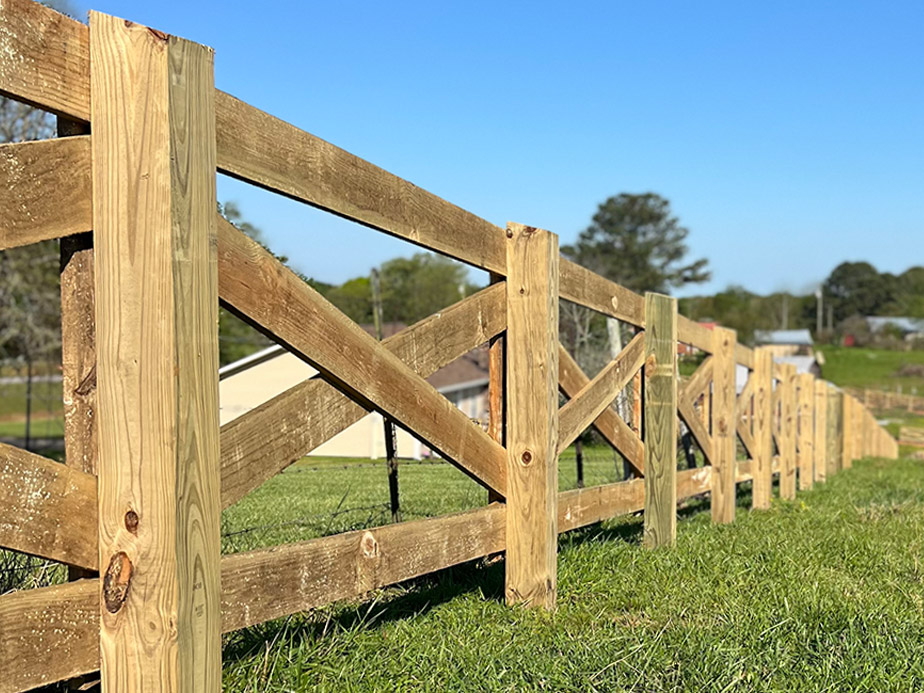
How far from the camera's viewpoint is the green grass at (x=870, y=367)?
73.7 metres

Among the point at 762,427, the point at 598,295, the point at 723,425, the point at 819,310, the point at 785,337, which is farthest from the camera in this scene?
the point at 819,310

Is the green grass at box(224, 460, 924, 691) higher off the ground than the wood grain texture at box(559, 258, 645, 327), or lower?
lower

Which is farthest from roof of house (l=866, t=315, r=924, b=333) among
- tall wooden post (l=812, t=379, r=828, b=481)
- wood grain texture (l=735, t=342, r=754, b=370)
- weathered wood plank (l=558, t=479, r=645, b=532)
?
weathered wood plank (l=558, t=479, r=645, b=532)

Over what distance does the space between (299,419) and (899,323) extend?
125700 mm

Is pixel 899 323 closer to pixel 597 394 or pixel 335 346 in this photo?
pixel 597 394

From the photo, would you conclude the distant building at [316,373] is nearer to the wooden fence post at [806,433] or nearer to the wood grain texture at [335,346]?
the wood grain texture at [335,346]

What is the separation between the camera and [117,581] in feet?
7.06

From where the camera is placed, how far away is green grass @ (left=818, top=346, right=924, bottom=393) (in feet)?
242

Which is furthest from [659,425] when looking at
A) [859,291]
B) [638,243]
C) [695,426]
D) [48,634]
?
[859,291]

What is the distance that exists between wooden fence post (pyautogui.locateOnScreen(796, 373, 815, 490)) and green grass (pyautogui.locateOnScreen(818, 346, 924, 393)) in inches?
2466

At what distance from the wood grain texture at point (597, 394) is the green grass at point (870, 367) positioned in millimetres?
71061

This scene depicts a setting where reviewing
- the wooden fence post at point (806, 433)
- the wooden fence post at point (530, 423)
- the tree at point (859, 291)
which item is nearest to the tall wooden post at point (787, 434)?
the wooden fence post at point (806, 433)

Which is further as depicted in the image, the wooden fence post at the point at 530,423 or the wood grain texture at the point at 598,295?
the wood grain texture at the point at 598,295

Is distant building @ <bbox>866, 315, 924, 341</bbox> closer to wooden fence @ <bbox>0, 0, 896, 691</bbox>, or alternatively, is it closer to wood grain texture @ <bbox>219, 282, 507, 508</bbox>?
wood grain texture @ <bbox>219, 282, 507, 508</bbox>
